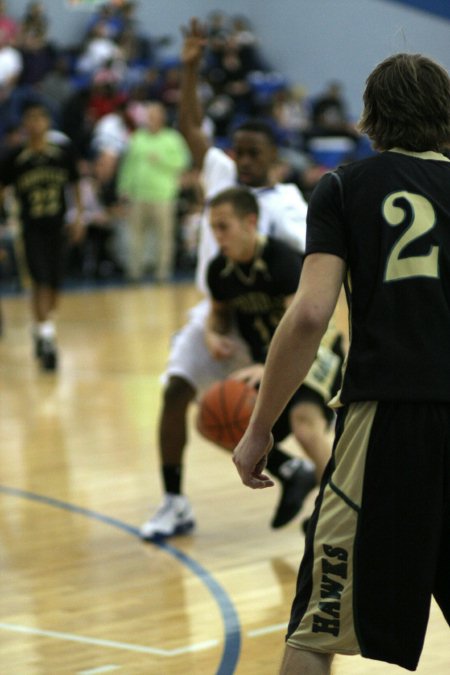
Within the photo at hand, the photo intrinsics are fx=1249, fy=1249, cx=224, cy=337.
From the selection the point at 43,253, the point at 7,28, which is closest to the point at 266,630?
the point at 43,253

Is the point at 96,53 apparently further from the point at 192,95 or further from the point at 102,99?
the point at 192,95

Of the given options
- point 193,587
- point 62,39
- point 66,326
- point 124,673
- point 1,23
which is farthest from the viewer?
point 62,39

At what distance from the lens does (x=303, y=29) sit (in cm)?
2302

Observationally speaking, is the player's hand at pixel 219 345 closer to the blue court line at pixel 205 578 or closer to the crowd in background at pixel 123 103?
the blue court line at pixel 205 578

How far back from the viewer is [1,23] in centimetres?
1861

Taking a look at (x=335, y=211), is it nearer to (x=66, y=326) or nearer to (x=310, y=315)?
(x=310, y=315)

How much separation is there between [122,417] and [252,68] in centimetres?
1486

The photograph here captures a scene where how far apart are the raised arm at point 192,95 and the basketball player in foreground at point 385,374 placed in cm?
311

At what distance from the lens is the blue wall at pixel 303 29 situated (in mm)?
21141

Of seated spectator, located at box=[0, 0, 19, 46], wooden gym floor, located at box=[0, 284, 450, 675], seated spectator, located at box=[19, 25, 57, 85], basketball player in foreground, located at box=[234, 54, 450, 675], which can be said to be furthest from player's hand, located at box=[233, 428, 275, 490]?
seated spectator, located at box=[0, 0, 19, 46]

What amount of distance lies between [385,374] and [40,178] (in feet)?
27.0

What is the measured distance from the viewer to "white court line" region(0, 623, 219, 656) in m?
4.11

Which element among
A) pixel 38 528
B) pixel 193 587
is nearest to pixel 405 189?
pixel 193 587

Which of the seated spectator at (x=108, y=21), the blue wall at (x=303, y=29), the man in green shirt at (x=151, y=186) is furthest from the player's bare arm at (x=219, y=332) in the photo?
the blue wall at (x=303, y=29)
